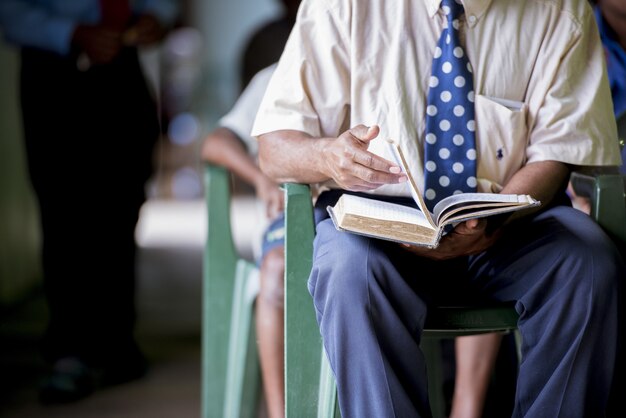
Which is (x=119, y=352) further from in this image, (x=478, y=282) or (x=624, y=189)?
(x=624, y=189)

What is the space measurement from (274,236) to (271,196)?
23 centimetres

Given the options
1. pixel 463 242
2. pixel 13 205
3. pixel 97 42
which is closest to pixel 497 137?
pixel 463 242

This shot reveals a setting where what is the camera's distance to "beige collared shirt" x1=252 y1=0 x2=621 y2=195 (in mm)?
1779

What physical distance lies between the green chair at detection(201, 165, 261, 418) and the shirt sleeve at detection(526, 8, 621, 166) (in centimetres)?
82

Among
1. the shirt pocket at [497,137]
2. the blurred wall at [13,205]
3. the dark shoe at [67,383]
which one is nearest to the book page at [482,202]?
the shirt pocket at [497,137]

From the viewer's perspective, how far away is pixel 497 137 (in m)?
1.79

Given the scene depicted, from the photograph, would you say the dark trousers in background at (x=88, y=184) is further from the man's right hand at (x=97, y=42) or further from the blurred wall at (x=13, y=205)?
the blurred wall at (x=13, y=205)

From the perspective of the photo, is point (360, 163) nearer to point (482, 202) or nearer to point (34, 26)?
point (482, 202)

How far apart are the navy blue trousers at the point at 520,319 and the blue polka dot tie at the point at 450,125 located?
17 centimetres

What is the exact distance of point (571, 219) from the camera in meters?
1.73

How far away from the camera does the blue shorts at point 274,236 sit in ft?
6.82

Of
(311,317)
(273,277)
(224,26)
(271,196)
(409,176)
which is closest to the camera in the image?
(409,176)

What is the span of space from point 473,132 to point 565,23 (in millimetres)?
304

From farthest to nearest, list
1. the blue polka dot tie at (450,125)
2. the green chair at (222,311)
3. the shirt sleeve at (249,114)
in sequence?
the shirt sleeve at (249,114)
the green chair at (222,311)
the blue polka dot tie at (450,125)
